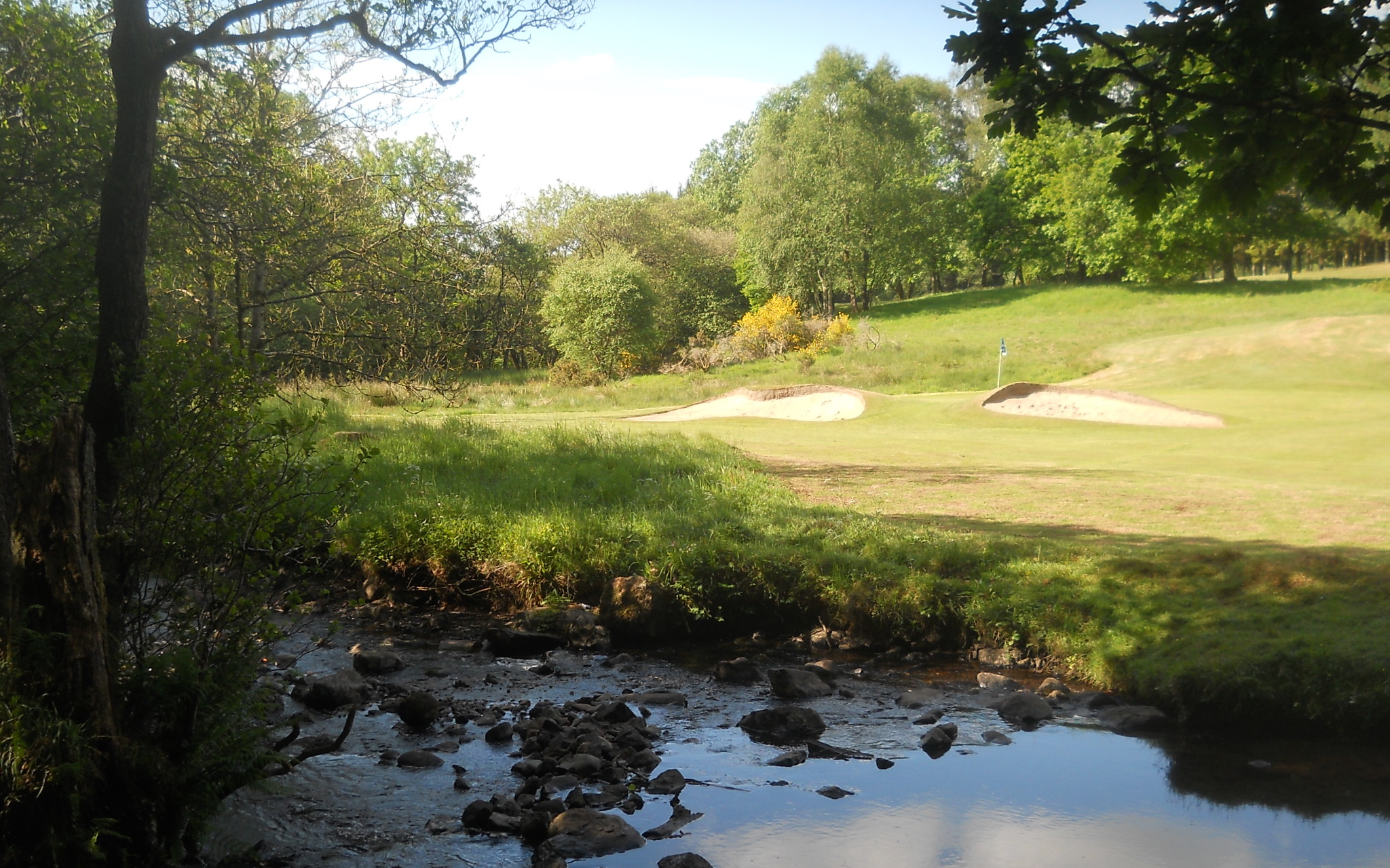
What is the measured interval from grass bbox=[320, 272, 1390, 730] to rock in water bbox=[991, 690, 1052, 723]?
81 cm

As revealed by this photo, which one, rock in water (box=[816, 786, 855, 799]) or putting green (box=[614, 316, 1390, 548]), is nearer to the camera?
rock in water (box=[816, 786, 855, 799])

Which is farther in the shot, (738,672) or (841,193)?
(841,193)

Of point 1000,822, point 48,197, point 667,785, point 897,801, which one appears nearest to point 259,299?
point 48,197

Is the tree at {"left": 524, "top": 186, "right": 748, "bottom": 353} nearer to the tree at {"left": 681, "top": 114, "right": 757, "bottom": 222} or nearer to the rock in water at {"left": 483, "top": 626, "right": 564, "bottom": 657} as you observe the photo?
the tree at {"left": 681, "top": 114, "right": 757, "bottom": 222}

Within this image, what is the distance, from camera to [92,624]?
441cm

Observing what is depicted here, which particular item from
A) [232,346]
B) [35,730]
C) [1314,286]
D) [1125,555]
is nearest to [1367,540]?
[1125,555]

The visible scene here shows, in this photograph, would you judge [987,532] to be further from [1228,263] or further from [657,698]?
[1228,263]

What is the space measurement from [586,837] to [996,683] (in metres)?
4.17

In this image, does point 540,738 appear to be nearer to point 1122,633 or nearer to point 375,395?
point 1122,633

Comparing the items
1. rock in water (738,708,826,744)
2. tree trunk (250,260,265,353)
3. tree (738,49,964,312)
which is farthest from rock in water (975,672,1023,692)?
tree (738,49,964,312)

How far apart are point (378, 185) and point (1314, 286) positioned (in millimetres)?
47264

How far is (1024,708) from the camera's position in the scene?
7406 mm

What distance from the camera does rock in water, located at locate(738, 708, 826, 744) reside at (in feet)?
23.2

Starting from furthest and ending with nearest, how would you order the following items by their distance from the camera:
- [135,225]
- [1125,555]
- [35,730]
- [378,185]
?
[378,185] < [1125,555] < [135,225] < [35,730]
